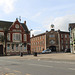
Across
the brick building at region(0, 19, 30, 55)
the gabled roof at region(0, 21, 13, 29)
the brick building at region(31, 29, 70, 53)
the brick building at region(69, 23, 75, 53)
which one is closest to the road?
the brick building at region(69, 23, 75, 53)

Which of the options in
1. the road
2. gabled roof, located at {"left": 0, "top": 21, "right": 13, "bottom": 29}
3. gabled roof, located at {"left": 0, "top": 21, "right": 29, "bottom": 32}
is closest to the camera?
the road

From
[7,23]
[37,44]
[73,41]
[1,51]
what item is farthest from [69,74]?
[37,44]

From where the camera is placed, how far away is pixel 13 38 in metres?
54.9

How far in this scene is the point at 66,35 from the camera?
258 ft

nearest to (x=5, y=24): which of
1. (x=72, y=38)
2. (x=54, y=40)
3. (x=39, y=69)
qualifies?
(x=72, y=38)

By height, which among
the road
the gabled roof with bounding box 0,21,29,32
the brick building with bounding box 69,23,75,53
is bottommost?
the road

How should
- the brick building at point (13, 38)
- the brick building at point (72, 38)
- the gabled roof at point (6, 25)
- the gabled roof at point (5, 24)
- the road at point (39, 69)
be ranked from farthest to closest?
1. the gabled roof at point (6, 25)
2. the gabled roof at point (5, 24)
3. the brick building at point (13, 38)
4. the brick building at point (72, 38)
5. the road at point (39, 69)

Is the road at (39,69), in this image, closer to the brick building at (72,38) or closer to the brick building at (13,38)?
the brick building at (72,38)

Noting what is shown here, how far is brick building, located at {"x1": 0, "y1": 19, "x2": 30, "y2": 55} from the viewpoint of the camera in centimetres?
5234

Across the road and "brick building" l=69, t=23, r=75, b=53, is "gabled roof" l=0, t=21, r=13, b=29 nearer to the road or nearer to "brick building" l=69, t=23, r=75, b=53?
"brick building" l=69, t=23, r=75, b=53

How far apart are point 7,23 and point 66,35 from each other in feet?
112

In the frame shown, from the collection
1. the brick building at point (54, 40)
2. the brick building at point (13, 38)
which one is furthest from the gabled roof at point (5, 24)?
the brick building at point (54, 40)

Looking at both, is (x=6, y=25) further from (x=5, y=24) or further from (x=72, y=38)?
(x=72, y=38)

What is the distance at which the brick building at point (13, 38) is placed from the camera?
Result: 52.3 meters
